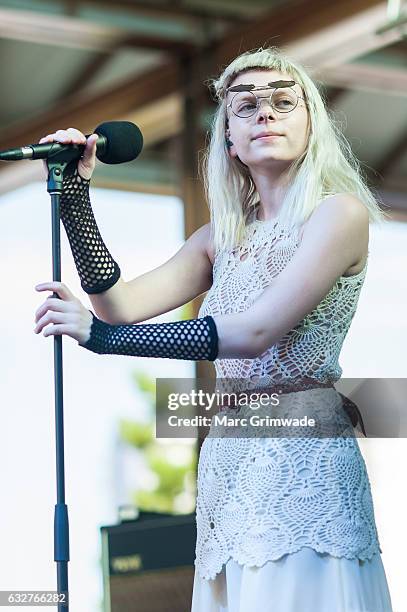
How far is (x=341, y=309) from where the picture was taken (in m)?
1.68

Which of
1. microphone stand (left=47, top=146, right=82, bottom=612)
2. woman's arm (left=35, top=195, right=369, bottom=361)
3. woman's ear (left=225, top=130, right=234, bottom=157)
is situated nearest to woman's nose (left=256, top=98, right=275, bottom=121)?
woman's ear (left=225, top=130, right=234, bottom=157)

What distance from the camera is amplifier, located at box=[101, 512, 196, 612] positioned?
106 inches

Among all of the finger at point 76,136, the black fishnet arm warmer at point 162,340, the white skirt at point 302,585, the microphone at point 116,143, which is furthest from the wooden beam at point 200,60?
the white skirt at point 302,585

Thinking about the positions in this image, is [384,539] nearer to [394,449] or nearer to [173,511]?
[394,449]

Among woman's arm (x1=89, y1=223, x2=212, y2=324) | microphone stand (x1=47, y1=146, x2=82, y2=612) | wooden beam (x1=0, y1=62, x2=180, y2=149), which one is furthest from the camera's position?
wooden beam (x1=0, y1=62, x2=180, y2=149)

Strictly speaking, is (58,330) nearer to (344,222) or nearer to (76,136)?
(76,136)

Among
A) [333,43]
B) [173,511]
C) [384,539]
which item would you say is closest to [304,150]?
[384,539]

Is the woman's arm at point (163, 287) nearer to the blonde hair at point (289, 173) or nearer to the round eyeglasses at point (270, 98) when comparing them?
the blonde hair at point (289, 173)

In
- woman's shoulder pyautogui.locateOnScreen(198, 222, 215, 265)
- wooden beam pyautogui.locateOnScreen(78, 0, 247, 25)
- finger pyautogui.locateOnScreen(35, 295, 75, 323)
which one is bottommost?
finger pyautogui.locateOnScreen(35, 295, 75, 323)

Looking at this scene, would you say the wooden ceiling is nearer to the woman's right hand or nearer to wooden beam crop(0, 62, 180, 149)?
wooden beam crop(0, 62, 180, 149)

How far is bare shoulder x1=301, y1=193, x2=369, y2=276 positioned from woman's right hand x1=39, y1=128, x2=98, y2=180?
1.16ft

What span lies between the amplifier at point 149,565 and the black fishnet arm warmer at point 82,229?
1.17 meters

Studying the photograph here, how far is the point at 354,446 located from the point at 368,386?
0.78m

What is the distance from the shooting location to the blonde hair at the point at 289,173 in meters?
1.70
